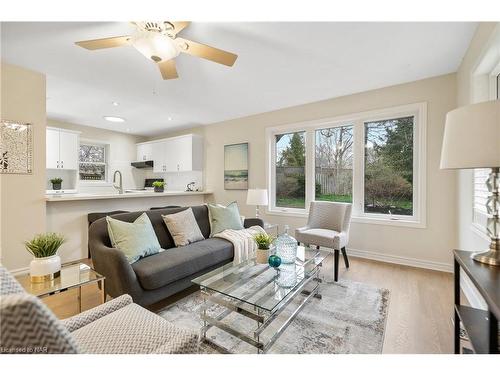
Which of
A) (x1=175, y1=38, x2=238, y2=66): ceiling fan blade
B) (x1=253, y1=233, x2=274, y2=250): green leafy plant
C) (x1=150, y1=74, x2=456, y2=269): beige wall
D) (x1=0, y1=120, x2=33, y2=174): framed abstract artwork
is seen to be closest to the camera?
(x1=175, y1=38, x2=238, y2=66): ceiling fan blade

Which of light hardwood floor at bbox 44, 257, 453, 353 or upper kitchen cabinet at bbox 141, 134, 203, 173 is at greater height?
upper kitchen cabinet at bbox 141, 134, 203, 173

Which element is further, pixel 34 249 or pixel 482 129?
pixel 34 249

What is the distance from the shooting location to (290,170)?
14.0 feet

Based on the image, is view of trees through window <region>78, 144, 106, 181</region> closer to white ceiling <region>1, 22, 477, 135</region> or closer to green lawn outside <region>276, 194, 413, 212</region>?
white ceiling <region>1, 22, 477, 135</region>

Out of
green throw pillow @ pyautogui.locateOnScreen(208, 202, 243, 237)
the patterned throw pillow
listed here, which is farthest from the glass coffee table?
green throw pillow @ pyautogui.locateOnScreen(208, 202, 243, 237)

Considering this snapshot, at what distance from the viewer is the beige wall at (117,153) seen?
549cm

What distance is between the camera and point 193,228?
8.95 ft

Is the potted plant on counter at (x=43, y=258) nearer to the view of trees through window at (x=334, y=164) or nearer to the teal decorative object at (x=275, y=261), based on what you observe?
the teal decorative object at (x=275, y=261)

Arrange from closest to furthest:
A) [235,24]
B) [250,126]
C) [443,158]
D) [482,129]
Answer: [482,129], [443,158], [235,24], [250,126]

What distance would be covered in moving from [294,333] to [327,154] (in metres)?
2.91

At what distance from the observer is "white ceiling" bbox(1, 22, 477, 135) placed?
2.02m

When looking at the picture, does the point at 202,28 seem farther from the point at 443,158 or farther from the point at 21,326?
the point at 21,326

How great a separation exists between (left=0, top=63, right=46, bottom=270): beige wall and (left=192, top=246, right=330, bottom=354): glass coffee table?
8.06 ft
